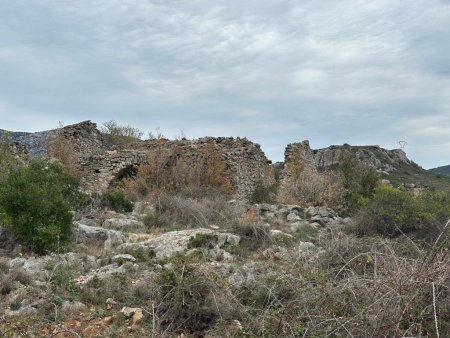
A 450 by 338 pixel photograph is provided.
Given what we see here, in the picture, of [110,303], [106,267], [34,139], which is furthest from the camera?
[34,139]

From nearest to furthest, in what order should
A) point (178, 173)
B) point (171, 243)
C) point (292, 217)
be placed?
point (171, 243), point (292, 217), point (178, 173)

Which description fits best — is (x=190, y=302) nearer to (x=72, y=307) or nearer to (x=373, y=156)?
(x=72, y=307)

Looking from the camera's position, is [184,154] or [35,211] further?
[184,154]

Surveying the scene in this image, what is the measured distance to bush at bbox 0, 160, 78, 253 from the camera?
6918 mm

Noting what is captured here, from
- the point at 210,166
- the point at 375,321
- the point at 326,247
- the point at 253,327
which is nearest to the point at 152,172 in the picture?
the point at 210,166

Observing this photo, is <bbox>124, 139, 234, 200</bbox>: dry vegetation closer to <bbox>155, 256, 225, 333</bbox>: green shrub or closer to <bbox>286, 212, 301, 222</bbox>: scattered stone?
<bbox>286, 212, 301, 222</bbox>: scattered stone

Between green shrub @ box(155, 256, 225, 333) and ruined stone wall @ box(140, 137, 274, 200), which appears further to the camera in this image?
ruined stone wall @ box(140, 137, 274, 200)

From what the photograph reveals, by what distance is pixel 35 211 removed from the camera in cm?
724

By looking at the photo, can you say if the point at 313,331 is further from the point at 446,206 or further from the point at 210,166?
the point at 210,166

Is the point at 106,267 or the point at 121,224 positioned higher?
the point at 121,224

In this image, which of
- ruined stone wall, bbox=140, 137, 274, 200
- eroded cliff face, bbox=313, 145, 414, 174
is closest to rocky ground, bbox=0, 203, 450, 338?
ruined stone wall, bbox=140, 137, 274, 200

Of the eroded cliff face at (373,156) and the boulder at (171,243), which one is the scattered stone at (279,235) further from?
the eroded cliff face at (373,156)

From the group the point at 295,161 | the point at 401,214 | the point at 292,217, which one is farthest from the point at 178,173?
the point at 401,214

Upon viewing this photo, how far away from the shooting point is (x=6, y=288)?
17.0ft
